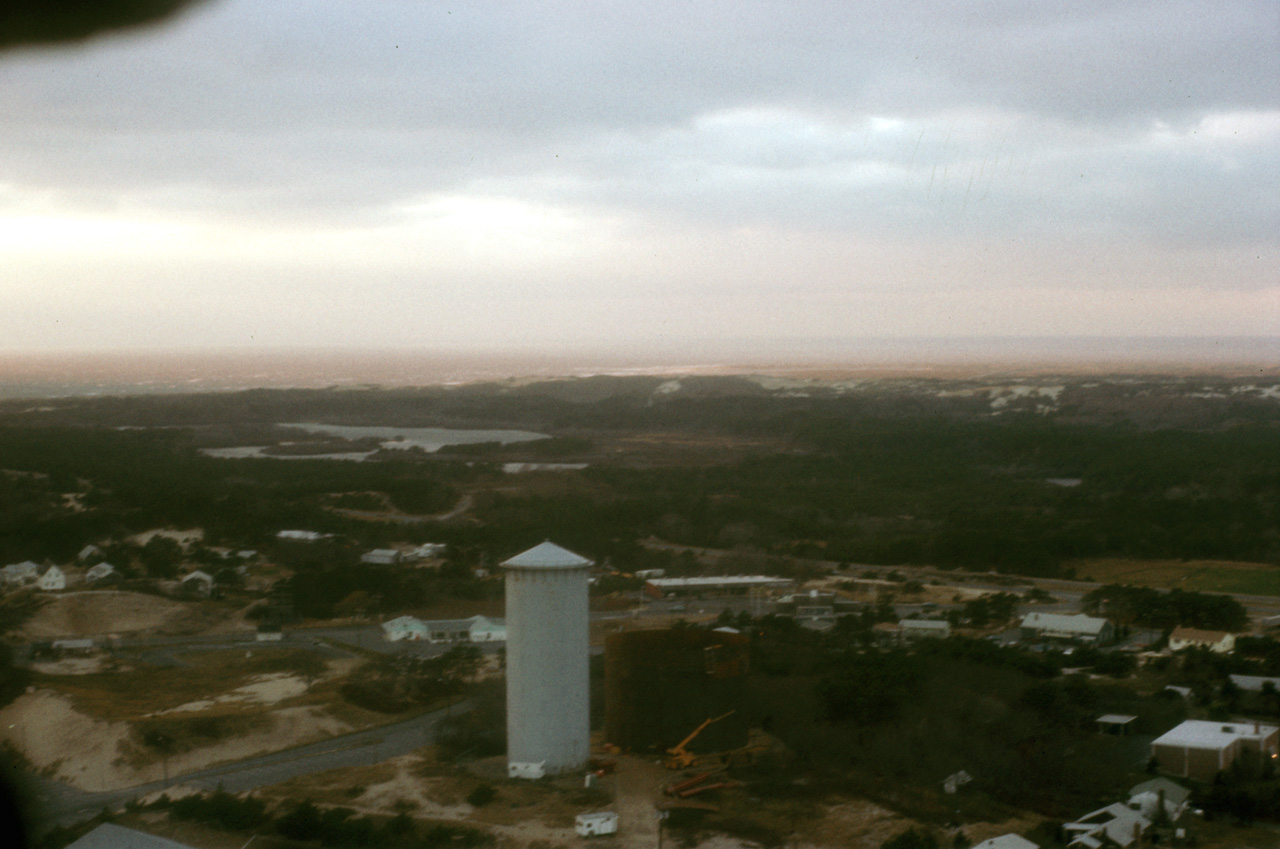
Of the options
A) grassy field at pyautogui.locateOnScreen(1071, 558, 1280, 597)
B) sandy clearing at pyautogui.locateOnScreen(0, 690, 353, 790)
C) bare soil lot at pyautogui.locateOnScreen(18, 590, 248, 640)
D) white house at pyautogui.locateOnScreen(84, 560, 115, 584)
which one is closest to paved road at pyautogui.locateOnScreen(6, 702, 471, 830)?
sandy clearing at pyautogui.locateOnScreen(0, 690, 353, 790)

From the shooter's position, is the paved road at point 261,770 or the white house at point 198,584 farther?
the white house at point 198,584

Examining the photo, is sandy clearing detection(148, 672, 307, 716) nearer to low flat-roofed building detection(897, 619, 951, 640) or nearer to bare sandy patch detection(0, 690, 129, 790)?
bare sandy patch detection(0, 690, 129, 790)

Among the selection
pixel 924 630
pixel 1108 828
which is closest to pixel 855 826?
pixel 1108 828

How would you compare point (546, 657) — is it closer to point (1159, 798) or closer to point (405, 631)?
point (1159, 798)

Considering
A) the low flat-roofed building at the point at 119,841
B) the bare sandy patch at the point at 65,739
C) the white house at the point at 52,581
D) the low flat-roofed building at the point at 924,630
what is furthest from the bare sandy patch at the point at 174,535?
the low flat-roofed building at the point at 119,841

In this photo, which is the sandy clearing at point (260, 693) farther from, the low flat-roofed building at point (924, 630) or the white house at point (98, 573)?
the low flat-roofed building at point (924, 630)
